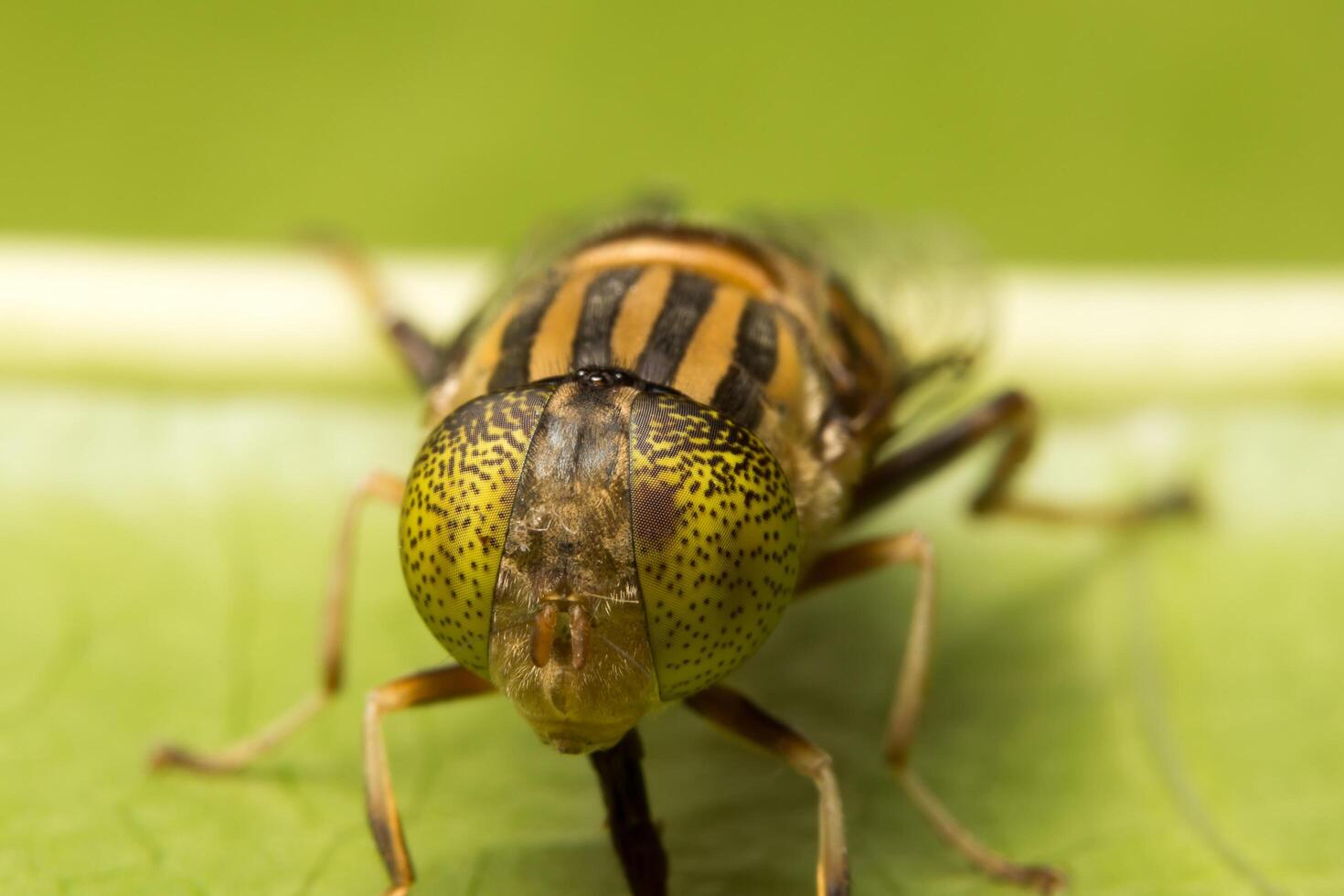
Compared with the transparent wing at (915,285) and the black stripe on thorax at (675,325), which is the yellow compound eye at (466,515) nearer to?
the black stripe on thorax at (675,325)

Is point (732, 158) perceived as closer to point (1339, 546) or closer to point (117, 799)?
point (1339, 546)

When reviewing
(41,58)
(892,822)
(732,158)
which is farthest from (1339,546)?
(41,58)

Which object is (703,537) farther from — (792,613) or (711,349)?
(792,613)

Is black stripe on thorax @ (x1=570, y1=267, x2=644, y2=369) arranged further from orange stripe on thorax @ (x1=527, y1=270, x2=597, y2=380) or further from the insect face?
the insect face

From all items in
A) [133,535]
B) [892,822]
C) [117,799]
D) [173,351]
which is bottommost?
[892,822]

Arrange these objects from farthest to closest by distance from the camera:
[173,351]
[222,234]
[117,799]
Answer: [222,234], [173,351], [117,799]

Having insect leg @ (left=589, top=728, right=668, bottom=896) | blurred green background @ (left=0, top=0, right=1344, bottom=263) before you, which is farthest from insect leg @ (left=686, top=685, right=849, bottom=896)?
blurred green background @ (left=0, top=0, right=1344, bottom=263)

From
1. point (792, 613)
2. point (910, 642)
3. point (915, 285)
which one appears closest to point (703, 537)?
point (910, 642)
